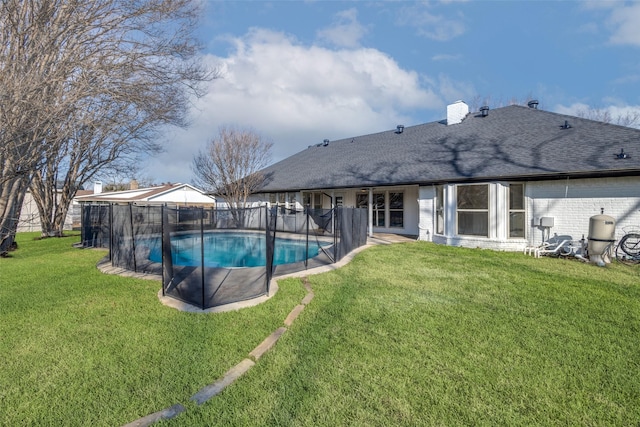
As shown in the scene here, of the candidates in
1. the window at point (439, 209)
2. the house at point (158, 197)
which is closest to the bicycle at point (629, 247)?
the window at point (439, 209)

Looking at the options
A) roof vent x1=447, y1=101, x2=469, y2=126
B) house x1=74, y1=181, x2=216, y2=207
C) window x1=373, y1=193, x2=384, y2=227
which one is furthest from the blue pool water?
→ house x1=74, y1=181, x2=216, y2=207

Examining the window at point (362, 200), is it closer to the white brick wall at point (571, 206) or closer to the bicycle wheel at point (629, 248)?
the white brick wall at point (571, 206)

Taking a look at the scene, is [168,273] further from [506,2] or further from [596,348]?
[506,2]

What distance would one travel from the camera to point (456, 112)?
15.4 m

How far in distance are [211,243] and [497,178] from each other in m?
9.14

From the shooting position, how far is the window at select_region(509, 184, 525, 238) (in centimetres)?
968

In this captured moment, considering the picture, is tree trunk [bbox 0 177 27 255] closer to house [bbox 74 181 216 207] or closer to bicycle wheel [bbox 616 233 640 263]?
bicycle wheel [bbox 616 233 640 263]

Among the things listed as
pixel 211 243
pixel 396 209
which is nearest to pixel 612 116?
pixel 396 209

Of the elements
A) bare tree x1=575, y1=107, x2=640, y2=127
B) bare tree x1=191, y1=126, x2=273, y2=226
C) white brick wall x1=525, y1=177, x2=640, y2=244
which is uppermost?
bare tree x1=575, y1=107, x2=640, y2=127

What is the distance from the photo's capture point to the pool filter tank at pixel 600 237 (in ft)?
25.3

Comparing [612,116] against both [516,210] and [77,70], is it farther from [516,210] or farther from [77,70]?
[77,70]

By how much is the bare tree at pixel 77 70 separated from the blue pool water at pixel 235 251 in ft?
10.3

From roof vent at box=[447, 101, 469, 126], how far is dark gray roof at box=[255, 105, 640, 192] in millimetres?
380

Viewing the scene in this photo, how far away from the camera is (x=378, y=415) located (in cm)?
234
